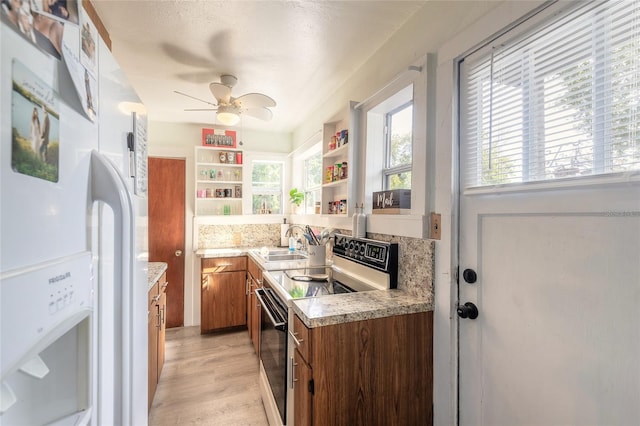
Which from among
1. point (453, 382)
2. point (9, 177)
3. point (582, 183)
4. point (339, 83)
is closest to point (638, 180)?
point (582, 183)

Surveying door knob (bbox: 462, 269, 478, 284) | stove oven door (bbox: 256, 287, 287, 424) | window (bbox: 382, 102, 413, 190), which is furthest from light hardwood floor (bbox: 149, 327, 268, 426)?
window (bbox: 382, 102, 413, 190)

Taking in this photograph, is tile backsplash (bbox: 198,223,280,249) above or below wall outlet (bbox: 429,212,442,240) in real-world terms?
below

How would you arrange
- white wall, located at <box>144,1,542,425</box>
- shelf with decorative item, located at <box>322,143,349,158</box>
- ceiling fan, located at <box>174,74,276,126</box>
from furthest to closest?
1. shelf with decorative item, located at <box>322,143,349,158</box>
2. ceiling fan, located at <box>174,74,276,126</box>
3. white wall, located at <box>144,1,542,425</box>

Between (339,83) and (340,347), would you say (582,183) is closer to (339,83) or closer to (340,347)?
(340,347)

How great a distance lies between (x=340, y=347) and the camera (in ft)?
4.23

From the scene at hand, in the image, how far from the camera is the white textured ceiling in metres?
1.56

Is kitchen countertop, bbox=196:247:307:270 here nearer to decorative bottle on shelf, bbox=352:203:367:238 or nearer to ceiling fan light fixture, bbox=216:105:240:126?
decorative bottle on shelf, bbox=352:203:367:238

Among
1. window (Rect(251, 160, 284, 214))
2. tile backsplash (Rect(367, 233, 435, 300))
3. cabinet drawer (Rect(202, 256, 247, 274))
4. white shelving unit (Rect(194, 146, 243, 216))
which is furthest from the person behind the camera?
window (Rect(251, 160, 284, 214))

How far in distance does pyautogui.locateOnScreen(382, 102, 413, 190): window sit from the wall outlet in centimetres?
46

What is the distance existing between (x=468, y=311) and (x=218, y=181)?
3.20 m

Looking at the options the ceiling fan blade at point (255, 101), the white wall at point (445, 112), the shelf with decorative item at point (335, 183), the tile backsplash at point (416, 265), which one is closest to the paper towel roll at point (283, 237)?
the shelf with decorative item at point (335, 183)

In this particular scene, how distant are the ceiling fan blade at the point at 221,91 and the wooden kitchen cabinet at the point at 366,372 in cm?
175

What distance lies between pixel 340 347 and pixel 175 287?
2990mm

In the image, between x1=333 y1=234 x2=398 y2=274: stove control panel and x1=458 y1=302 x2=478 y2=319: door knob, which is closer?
x1=458 y1=302 x2=478 y2=319: door knob
